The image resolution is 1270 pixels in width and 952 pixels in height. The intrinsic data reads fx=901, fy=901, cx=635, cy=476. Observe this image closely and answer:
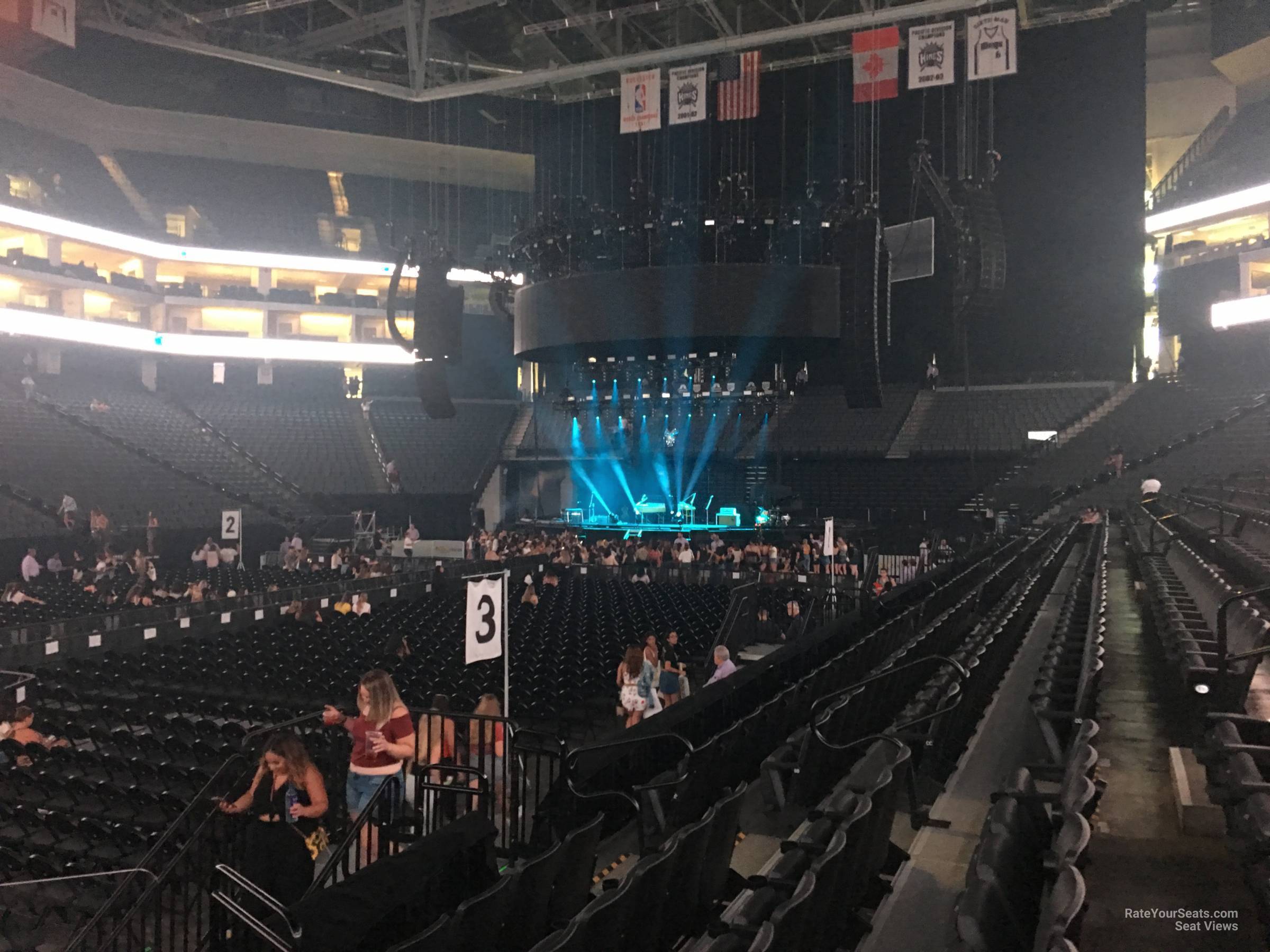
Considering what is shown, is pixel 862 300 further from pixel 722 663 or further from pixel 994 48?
pixel 722 663

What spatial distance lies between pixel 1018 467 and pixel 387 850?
80.9 feet

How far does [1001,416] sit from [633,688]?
23858mm

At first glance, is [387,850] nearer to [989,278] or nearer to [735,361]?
[989,278]

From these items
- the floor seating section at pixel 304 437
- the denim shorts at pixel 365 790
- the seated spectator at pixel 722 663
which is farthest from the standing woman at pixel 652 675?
the floor seating section at pixel 304 437

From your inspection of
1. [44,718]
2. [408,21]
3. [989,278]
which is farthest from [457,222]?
[44,718]

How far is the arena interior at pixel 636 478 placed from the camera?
380cm

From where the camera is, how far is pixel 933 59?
17391 millimetres

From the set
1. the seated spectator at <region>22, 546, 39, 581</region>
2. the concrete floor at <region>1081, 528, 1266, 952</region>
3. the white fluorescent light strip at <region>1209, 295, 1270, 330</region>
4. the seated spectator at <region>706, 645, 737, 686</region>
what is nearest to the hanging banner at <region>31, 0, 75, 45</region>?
the seated spectator at <region>22, 546, 39, 581</region>

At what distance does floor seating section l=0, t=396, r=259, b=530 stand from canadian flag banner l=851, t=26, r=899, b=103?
69.6 ft

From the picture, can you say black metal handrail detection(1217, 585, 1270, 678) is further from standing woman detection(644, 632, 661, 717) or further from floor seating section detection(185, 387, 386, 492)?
floor seating section detection(185, 387, 386, 492)

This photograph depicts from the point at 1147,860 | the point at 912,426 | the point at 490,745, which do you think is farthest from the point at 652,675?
the point at 912,426

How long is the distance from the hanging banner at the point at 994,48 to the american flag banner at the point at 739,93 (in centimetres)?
485

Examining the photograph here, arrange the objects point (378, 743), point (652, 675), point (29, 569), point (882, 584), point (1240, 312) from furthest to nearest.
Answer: point (1240, 312), point (29, 569), point (882, 584), point (652, 675), point (378, 743)

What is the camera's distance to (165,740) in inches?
333
